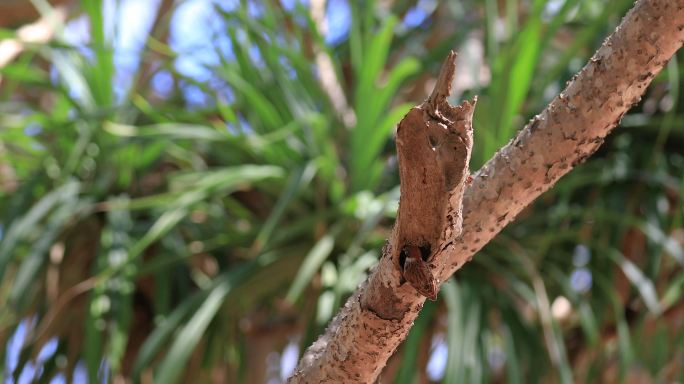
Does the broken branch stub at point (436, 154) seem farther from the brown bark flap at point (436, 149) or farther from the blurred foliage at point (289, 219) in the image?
the blurred foliage at point (289, 219)

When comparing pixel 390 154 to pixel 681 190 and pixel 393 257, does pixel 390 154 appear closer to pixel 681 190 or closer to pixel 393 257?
pixel 681 190

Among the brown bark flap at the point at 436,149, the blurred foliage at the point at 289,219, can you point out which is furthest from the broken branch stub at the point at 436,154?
the blurred foliage at the point at 289,219

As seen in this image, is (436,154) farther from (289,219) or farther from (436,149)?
(289,219)

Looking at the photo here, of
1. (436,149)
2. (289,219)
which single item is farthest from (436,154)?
(289,219)

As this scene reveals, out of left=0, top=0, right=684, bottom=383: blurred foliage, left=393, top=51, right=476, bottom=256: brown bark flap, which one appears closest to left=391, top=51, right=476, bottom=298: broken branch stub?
left=393, top=51, right=476, bottom=256: brown bark flap

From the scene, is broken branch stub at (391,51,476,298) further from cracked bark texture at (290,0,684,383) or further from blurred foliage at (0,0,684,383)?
blurred foliage at (0,0,684,383)

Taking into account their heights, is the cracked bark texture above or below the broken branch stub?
below
